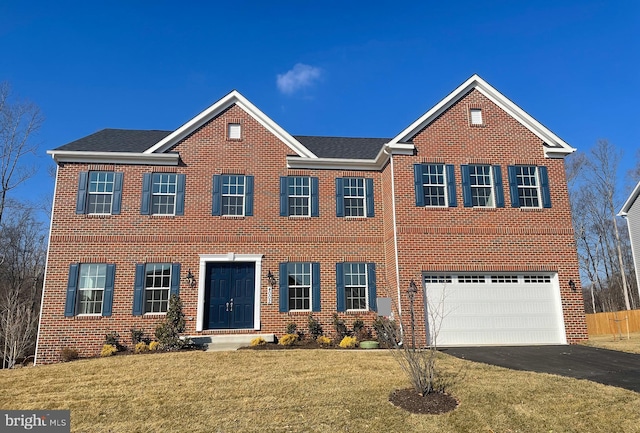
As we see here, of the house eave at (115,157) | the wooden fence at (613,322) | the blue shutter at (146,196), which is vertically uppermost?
the house eave at (115,157)

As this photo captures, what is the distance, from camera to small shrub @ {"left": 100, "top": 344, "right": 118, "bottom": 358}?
39.8ft

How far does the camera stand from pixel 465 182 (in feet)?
46.1

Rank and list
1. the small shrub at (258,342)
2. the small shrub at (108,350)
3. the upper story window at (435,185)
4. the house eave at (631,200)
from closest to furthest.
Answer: the small shrub at (108,350)
the small shrub at (258,342)
the upper story window at (435,185)
the house eave at (631,200)

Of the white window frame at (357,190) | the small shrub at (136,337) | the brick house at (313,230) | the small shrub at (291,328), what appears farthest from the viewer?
the white window frame at (357,190)

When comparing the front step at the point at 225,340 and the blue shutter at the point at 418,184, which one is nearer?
the front step at the point at 225,340

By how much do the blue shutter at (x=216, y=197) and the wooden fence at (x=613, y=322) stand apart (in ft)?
71.3

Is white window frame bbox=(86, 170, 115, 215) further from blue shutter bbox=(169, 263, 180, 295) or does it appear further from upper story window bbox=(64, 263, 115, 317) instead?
blue shutter bbox=(169, 263, 180, 295)

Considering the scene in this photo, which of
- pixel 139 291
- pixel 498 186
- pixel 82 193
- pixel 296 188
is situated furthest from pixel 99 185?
pixel 498 186

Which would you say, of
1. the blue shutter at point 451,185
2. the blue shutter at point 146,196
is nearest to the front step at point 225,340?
the blue shutter at point 146,196

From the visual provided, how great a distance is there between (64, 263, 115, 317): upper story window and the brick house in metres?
0.04

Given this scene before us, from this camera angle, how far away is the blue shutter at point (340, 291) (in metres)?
13.9

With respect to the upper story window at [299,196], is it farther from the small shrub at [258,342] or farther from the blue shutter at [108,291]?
the blue shutter at [108,291]

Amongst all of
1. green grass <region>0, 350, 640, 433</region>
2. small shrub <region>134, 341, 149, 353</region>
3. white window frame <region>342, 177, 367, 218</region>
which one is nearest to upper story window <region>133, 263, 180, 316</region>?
small shrub <region>134, 341, 149, 353</region>

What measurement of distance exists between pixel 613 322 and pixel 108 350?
26011mm
